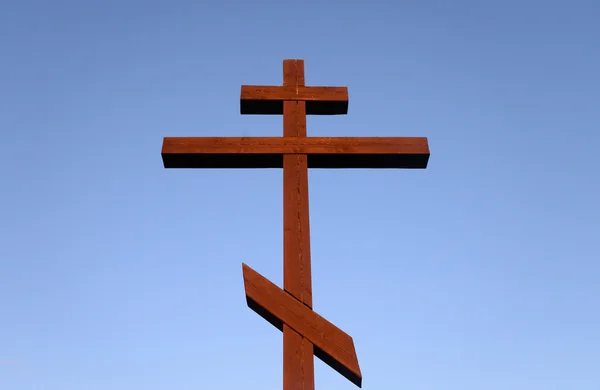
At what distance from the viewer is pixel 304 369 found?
3826mm

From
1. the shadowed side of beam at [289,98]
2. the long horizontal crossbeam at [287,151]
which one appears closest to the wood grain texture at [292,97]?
the shadowed side of beam at [289,98]

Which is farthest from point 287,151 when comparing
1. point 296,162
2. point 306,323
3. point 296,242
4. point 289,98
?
point 306,323

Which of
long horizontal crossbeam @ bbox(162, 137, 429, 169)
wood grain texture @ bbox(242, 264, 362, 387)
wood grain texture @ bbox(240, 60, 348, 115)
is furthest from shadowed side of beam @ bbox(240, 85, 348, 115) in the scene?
wood grain texture @ bbox(242, 264, 362, 387)

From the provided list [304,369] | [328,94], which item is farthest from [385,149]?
[304,369]

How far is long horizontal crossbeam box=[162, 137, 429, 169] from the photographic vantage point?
183 inches

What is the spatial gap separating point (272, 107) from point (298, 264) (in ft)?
4.48

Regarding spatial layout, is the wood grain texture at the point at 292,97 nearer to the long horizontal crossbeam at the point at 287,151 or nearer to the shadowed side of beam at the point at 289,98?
the shadowed side of beam at the point at 289,98

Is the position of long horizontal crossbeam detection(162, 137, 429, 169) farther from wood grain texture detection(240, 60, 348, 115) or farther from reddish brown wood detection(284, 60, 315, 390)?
wood grain texture detection(240, 60, 348, 115)

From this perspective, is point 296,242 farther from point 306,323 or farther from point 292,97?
point 292,97

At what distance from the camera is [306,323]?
13.0ft

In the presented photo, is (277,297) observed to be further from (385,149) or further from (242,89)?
(242,89)

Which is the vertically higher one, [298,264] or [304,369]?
[298,264]

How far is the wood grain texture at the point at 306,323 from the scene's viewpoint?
3.92 metres

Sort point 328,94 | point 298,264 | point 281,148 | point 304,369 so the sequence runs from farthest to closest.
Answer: point 328,94 < point 281,148 < point 298,264 < point 304,369
